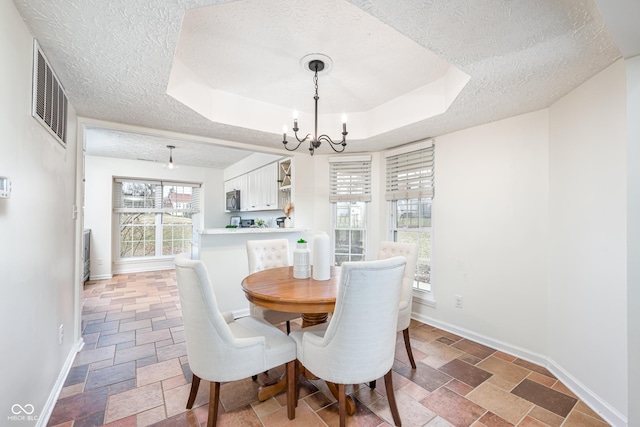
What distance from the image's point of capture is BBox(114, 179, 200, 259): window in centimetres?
605

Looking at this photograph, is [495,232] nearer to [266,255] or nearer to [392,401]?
[392,401]

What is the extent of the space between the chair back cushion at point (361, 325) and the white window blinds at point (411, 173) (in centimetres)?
209

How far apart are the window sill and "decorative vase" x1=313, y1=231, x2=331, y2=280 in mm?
1724

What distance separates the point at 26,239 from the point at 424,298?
3.56 m

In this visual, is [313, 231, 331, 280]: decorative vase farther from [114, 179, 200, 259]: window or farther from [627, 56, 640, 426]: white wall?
[114, 179, 200, 259]: window

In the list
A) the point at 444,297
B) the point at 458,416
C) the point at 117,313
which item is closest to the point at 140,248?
the point at 117,313

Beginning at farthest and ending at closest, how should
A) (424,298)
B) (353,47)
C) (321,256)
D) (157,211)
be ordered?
(157,211)
(424,298)
(321,256)
(353,47)

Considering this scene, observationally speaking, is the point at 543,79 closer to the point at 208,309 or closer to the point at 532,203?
the point at 532,203

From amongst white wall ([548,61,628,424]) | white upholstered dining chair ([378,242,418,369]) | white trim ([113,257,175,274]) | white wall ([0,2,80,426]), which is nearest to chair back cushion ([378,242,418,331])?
white upholstered dining chair ([378,242,418,369])

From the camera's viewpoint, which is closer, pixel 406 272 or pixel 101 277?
pixel 406 272

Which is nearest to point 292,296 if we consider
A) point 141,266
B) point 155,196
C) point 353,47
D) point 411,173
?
point 353,47

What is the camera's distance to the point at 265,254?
116 inches

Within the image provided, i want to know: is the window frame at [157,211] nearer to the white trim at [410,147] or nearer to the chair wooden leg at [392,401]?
the white trim at [410,147]

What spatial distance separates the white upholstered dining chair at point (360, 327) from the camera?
1445 millimetres
